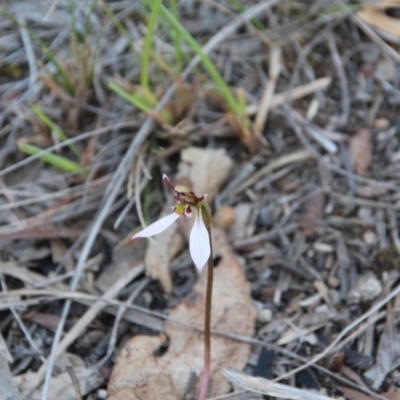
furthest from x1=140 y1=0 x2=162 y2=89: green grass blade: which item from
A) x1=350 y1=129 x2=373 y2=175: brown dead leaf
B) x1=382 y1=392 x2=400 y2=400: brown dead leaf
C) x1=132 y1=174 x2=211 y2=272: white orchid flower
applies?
x1=382 y1=392 x2=400 y2=400: brown dead leaf

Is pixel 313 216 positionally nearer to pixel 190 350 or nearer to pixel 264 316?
pixel 264 316

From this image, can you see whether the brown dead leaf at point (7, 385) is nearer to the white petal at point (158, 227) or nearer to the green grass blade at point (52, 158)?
the white petal at point (158, 227)

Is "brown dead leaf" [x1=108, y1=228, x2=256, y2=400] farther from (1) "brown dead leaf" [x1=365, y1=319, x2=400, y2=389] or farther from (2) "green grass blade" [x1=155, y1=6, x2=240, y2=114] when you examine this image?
(2) "green grass blade" [x1=155, y1=6, x2=240, y2=114]

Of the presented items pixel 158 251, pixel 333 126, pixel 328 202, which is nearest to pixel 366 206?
pixel 328 202

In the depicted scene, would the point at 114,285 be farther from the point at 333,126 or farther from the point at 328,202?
the point at 333,126

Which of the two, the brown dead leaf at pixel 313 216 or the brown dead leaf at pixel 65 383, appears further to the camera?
the brown dead leaf at pixel 313 216

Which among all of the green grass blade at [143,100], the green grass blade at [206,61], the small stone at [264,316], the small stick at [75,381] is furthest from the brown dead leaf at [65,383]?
the green grass blade at [206,61]
